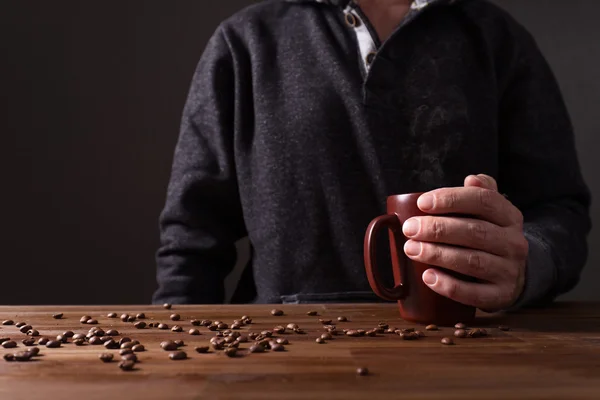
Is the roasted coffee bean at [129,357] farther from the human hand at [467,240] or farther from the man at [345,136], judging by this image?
the man at [345,136]

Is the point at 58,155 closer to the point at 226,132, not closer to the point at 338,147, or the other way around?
the point at 226,132

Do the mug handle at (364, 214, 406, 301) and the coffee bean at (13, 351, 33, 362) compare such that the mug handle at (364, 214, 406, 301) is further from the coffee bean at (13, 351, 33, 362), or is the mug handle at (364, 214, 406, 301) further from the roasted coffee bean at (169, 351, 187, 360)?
the coffee bean at (13, 351, 33, 362)

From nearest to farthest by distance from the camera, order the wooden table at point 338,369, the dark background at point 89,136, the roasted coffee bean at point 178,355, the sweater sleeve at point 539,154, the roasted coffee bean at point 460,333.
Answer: the wooden table at point 338,369 → the roasted coffee bean at point 178,355 → the roasted coffee bean at point 460,333 → the sweater sleeve at point 539,154 → the dark background at point 89,136

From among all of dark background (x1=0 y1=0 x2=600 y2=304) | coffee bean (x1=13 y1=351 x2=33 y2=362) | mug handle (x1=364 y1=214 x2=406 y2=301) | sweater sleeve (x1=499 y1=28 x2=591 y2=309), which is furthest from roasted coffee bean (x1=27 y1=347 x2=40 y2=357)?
dark background (x1=0 y1=0 x2=600 y2=304)

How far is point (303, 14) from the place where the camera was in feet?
4.40

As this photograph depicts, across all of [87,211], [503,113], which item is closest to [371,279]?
[503,113]

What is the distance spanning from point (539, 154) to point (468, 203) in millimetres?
576

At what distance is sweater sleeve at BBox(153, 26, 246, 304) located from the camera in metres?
1.26

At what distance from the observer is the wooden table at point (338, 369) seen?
0.48 m

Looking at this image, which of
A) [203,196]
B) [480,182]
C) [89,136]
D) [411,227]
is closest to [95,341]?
[411,227]

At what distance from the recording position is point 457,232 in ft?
2.44

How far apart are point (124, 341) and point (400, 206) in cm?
37

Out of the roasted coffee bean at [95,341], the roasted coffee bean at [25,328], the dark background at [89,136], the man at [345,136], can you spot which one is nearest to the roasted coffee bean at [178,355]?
the roasted coffee bean at [95,341]

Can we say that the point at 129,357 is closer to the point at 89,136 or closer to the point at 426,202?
the point at 426,202
